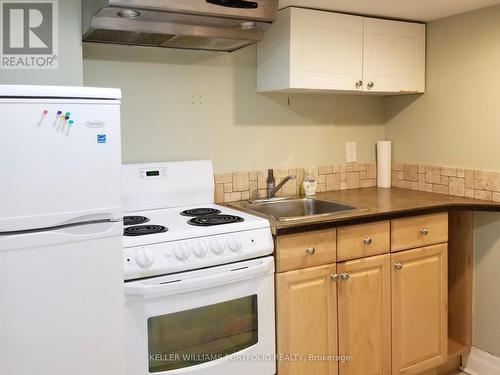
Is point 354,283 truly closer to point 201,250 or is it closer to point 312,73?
point 201,250

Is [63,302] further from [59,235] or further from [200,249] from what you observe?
[200,249]

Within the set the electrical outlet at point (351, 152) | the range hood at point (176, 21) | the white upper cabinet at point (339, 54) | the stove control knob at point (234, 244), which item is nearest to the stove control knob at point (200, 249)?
the stove control knob at point (234, 244)

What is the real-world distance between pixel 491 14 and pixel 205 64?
1524mm

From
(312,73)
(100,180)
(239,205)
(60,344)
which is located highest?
(312,73)

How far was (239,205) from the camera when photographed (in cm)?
263

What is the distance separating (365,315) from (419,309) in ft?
1.19

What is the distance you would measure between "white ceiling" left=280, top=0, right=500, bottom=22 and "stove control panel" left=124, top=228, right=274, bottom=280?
120 cm

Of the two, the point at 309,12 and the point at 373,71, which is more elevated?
the point at 309,12

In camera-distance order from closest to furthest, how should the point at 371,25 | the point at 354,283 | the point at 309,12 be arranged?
the point at 354,283, the point at 309,12, the point at 371,25

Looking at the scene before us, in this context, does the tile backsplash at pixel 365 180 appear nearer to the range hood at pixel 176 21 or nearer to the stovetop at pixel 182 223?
the stovetop at pixel 182 223

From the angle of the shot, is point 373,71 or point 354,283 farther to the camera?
point 373,71

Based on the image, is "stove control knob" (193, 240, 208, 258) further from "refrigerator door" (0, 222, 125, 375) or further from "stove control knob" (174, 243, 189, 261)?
"refrigerator door" (0, 222, 125, 375)

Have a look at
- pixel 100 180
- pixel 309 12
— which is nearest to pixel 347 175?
pixel 309 12

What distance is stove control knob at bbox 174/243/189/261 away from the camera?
191 centimetres
